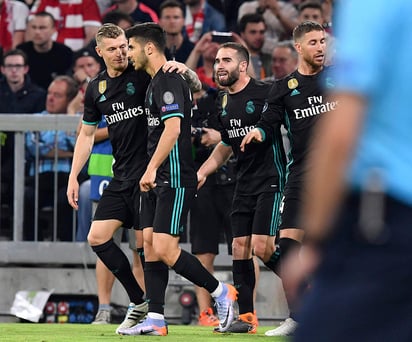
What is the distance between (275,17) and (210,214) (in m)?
3.60

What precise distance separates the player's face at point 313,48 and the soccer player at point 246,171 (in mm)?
793

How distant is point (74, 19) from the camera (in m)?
15.6

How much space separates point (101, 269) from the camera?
12172mm

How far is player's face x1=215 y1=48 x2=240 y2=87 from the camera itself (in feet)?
35.4

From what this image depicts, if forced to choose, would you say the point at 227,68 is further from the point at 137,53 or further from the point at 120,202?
the point at 120,202

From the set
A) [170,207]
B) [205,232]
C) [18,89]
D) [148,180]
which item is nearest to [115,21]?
[18,89]

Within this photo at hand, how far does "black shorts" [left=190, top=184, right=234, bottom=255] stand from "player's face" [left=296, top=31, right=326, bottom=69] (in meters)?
2.70

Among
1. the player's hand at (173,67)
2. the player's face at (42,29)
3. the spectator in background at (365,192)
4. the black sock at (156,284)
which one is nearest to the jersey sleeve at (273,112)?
the player's hand at (173,67)

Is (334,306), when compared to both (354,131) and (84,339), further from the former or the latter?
(84,339)

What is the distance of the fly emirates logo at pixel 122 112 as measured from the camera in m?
10.2

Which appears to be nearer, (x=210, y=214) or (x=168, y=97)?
(x=168, y=97)

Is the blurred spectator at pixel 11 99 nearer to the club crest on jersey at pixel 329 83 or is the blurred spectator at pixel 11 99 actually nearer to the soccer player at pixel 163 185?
the soccer player at pixel 163 185

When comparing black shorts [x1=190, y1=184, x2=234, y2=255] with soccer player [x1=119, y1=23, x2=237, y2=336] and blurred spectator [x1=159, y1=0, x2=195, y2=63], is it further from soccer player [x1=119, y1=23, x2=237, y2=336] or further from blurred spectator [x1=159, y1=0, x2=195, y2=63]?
blurred spectator [x1=159, y1=0, x2=195, y2=63]

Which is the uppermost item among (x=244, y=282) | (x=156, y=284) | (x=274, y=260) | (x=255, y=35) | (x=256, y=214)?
(x=255, y=35)
